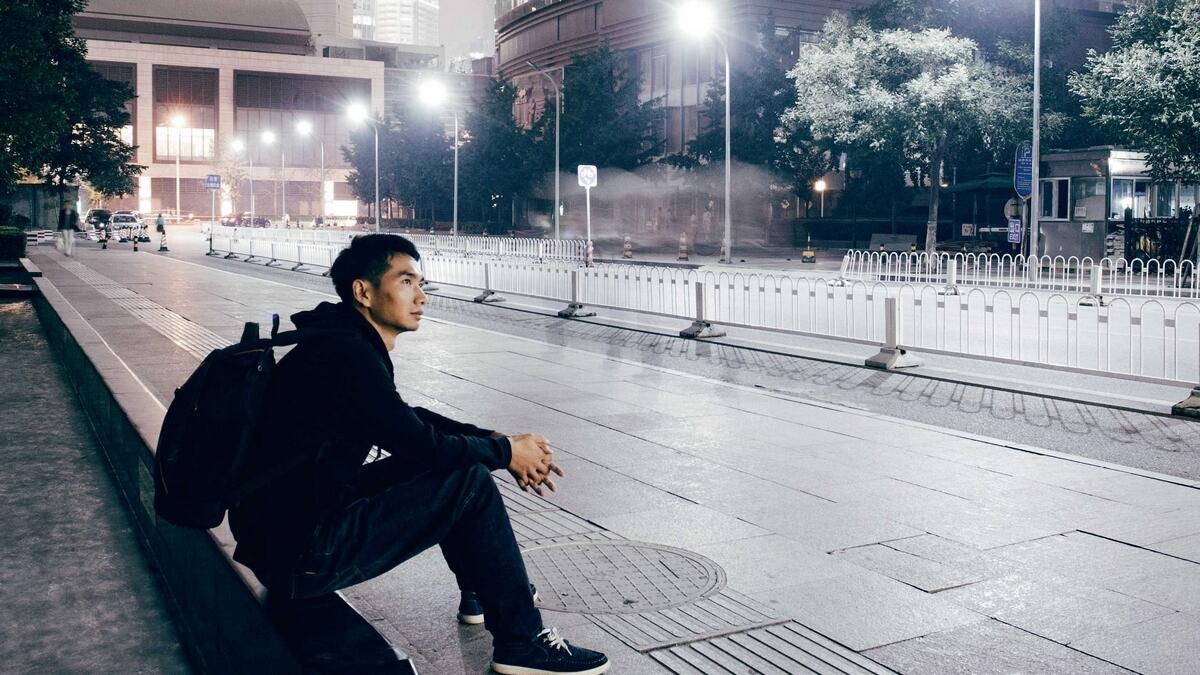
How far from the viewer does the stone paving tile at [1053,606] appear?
4.63 meters

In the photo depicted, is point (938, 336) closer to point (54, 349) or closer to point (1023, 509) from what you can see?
point (1023, 509)

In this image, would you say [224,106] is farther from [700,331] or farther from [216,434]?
[216,434]

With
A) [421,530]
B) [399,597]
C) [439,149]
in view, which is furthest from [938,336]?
[439,149]

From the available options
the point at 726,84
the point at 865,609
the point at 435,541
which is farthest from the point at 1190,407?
the point at 726,84

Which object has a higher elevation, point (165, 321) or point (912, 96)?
point (912, 96)

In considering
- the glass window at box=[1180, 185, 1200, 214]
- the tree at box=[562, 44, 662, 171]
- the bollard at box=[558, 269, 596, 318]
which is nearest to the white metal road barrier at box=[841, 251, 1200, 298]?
the glass window at box=[1180, 185, 1200, 214]

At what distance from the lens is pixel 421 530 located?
3637 millimetres

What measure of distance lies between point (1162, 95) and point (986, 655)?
106 ft

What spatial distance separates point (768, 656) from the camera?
4258mm

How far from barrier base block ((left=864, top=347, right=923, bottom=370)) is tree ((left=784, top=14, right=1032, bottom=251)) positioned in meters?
28.3

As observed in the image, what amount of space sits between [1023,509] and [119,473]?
5401mm

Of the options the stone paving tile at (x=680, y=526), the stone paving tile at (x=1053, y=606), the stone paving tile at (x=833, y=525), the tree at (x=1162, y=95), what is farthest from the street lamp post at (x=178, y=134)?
the stone paving tile at (x=1053, y=606)

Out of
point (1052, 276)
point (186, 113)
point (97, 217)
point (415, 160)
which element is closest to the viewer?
point (1052, 276)

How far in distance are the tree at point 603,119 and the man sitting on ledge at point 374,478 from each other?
5604 centimetres
